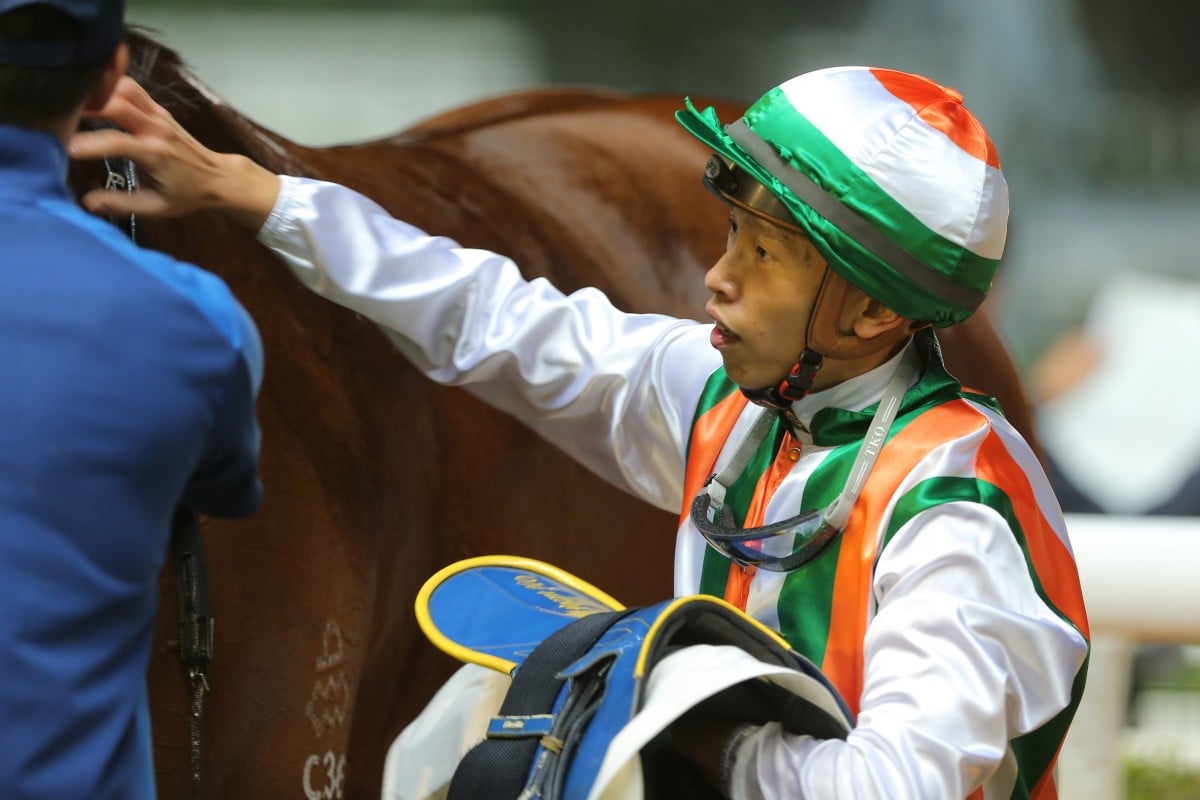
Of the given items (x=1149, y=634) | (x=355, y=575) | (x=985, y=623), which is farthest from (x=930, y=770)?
(x=1149, y=634)

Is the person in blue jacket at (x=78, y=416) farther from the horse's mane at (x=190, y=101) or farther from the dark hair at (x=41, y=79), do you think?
the horse's mane at (x=190, y=101)

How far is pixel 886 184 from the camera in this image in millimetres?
1444

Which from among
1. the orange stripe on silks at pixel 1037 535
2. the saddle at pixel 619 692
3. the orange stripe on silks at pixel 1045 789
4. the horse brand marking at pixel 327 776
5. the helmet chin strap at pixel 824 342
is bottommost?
the horse brand marking at pixel 327 776

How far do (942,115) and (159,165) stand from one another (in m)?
0.77

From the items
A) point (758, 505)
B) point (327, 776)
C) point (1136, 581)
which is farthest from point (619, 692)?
point (1136, 581)

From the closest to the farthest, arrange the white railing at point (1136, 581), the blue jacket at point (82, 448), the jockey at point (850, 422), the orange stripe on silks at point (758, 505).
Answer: the blue jacket at point (82, 448) < the jockey at point (850, 422) < the orange stripe on silks at point (758, 505) < the white railing at point (1136, 581)

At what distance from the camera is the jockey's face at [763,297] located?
1.52 m

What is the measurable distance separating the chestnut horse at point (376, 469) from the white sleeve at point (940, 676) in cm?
68

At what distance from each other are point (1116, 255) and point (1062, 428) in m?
0.79

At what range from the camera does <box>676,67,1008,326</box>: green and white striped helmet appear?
1.45 metres

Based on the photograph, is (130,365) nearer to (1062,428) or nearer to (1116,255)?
(1062,428)

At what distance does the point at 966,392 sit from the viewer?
5.35 feet

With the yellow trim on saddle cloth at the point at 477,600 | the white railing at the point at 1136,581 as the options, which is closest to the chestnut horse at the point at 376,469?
the yellow trim on saddle cloth at the point at 477,600

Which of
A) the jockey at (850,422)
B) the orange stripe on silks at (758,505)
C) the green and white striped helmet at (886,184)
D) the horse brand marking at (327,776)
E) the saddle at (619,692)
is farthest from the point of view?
the horse brand marking at (327,776)
